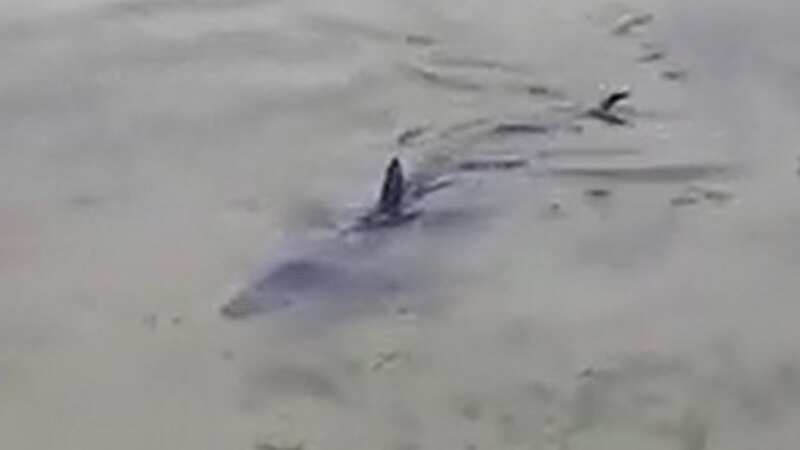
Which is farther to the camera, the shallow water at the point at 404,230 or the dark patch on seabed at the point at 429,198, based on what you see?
the dark patch on seabed at the point at 429,198

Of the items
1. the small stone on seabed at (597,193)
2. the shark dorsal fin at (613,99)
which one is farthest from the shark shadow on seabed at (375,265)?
the shark dorsal fin at (613,99)

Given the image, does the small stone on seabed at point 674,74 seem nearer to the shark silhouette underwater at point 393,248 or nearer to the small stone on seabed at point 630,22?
the small stone on seabed at point 630,22

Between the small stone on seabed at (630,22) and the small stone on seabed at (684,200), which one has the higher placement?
the small stone on seabed at (630,22)

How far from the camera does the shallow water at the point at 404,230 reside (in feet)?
A: 8.71

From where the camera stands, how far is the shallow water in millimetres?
2656

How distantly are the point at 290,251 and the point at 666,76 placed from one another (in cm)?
99

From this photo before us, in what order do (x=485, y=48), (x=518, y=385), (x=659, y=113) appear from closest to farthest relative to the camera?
(x=518, y=385) → (x=659, y=113) → (x=485, y=48)

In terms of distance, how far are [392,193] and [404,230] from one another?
0.08 meters

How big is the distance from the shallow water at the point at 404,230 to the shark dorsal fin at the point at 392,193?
7 centimetres

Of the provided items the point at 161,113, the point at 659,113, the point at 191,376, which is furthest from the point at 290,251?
the point at 659,113

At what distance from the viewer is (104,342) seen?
2.80 metres

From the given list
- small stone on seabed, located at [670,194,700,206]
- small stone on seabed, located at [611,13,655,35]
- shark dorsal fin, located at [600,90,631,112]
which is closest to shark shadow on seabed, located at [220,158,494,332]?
small stone on seabed, located at [670,194,700,206]

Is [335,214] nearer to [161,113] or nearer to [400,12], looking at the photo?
[161,113]

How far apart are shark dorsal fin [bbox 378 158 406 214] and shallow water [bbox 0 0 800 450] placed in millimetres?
66
